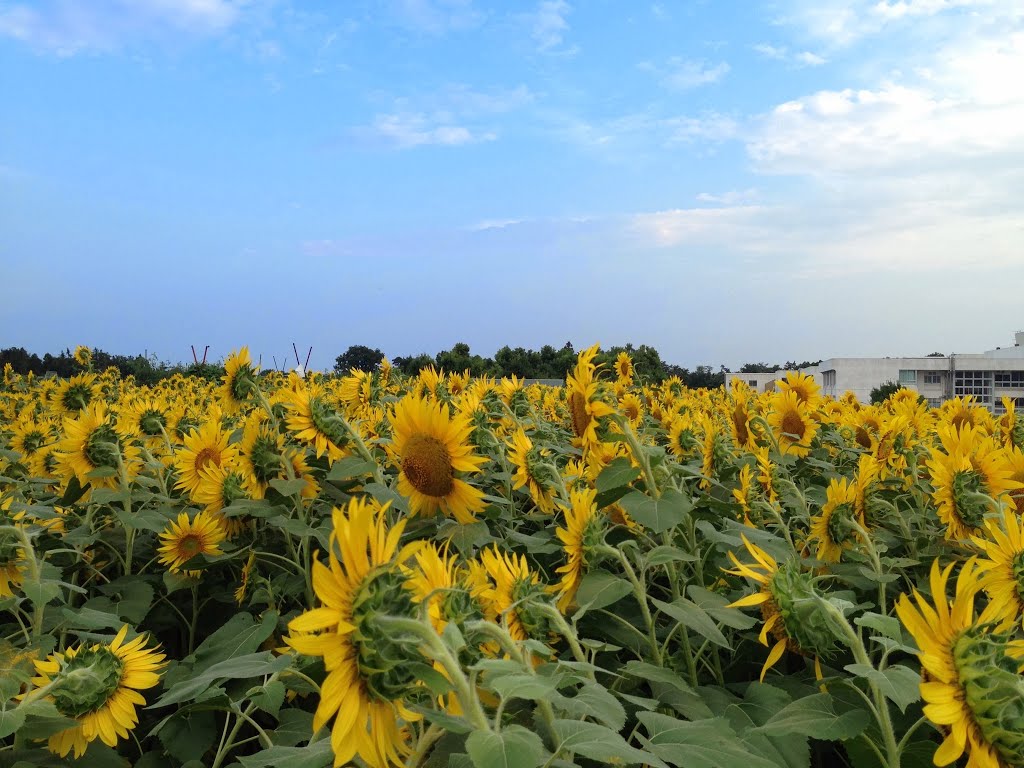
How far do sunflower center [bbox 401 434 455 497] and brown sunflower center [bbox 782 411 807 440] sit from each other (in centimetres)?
314

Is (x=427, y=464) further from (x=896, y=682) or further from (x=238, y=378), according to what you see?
(x=238, y=378)

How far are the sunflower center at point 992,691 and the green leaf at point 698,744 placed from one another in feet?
1.13

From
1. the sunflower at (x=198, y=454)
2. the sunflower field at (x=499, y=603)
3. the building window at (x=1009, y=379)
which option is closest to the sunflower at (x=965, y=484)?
the sunflower field at (x=499, y=603)

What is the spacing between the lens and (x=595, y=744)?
108cm

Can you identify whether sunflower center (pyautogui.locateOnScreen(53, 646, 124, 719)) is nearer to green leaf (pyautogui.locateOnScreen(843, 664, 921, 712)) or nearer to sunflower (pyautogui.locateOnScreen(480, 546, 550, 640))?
sunflower (pyautogui.locateOnScreen(480, 546, 550, 640))

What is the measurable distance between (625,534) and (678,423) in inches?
74.5

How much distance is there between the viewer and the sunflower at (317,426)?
2922 mm

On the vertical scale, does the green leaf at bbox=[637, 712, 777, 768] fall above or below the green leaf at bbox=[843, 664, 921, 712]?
below

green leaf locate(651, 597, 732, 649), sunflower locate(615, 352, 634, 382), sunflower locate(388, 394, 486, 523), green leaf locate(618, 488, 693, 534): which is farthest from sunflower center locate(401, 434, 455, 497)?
sunflower locate(615, 352, 634, 382)

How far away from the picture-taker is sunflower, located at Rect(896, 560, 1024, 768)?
3.78ft

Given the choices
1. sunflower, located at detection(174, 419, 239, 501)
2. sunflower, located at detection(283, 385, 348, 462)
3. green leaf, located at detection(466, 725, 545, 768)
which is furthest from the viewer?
sunflower, located at detection(174, 419, 239, 501)

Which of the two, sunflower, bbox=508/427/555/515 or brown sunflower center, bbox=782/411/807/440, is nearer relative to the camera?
sunflower, bbox=508/427/555/515

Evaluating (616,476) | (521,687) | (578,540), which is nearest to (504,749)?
(521,687)

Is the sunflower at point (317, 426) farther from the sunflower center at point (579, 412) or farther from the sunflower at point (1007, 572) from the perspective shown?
the sunflower at point (1007, 572)
